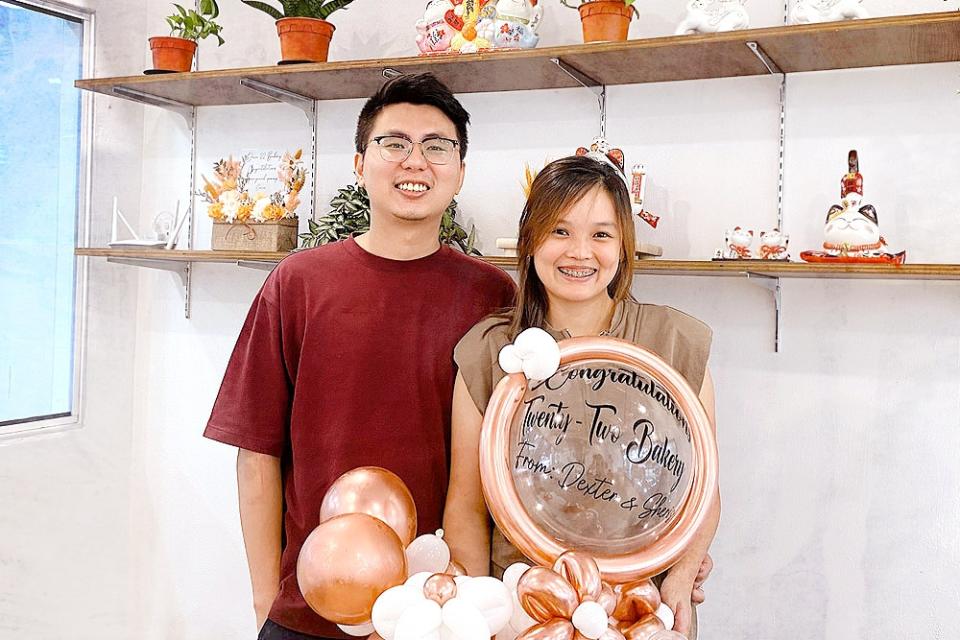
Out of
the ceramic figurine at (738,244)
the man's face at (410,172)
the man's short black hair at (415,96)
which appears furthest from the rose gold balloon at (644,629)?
the ceramic figurine at (738,244)

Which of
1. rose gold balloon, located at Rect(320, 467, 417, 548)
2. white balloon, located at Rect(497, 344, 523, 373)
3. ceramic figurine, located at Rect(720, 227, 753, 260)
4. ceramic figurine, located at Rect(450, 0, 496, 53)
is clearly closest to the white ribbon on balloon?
white balloon, located at Rect(497, 344, 523, 373)

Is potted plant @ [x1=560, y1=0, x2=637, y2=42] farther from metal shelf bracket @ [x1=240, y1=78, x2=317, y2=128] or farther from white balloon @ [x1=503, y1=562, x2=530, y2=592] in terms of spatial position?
white balloon @ [x1=503, y1=562, x2=530, y2=592]

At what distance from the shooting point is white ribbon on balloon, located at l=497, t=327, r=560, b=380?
1185mm

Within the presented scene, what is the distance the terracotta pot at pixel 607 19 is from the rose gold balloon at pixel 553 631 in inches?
52.9

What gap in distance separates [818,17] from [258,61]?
4.99 ft

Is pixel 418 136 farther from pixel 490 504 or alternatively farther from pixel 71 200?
pixel 71 200

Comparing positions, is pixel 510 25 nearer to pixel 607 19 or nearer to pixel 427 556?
pixel 607 19

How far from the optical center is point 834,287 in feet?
6.57

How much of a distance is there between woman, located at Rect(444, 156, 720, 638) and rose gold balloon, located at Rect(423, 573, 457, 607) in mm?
425

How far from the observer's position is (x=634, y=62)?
6.51 feet

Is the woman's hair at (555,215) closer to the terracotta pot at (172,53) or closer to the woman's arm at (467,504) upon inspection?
the woman's arm at (467,504)

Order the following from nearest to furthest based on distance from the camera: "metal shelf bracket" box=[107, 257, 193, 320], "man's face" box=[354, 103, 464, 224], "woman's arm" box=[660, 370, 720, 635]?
1. "woman's arm" box=[660, 370, 720, 635]
2. "man's face" box=[354, 103, 464, 224]
3. "metal shelf bracket" box=[107, 257, 193, 320]

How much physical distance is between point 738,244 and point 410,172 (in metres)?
0.74

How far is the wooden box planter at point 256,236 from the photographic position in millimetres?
2357
